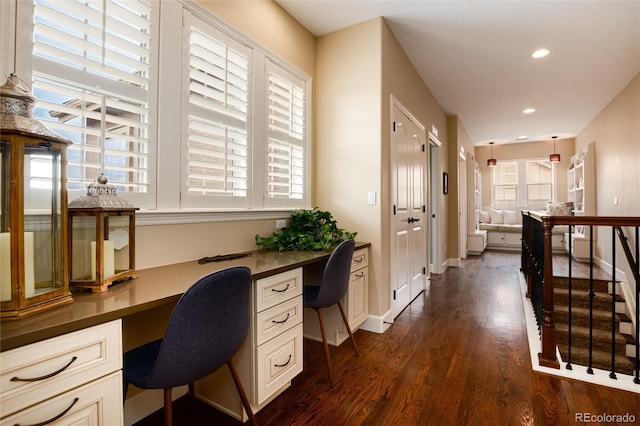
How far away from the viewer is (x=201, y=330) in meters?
1.18

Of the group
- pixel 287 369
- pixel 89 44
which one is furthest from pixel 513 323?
pixel 89 44

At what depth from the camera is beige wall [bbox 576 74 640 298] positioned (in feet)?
13.5

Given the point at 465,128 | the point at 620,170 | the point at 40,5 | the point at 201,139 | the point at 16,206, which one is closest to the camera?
the point at 16,206

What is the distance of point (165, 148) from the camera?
5.82 ft

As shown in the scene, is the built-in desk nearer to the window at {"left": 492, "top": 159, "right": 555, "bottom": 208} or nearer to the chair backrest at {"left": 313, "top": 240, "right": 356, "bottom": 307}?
the chair backrest at {"left": 313, "top": 240, "right": 356, "bottom": 307}

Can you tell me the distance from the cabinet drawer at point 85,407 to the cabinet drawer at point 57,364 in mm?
21

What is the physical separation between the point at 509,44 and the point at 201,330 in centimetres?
389

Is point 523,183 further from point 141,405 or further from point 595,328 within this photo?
point 141,405

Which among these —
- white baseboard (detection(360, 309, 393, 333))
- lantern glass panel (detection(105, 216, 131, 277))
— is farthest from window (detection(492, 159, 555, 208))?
lantern glass panel (detection(105, 216, 131, 277))

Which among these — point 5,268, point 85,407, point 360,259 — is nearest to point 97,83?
point 5,268

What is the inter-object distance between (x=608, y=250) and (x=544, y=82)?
2.83m

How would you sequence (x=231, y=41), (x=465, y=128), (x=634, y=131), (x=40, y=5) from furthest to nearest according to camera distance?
(x=465, y=128) < (x=634, y=131) < (x=231, y=41) < (x=40, y=5)

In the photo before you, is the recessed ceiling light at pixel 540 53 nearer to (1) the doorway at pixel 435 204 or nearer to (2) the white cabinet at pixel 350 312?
(1) the doorway at pixel 435 204

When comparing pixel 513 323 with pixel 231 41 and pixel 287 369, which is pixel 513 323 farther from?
pixel 231 41
